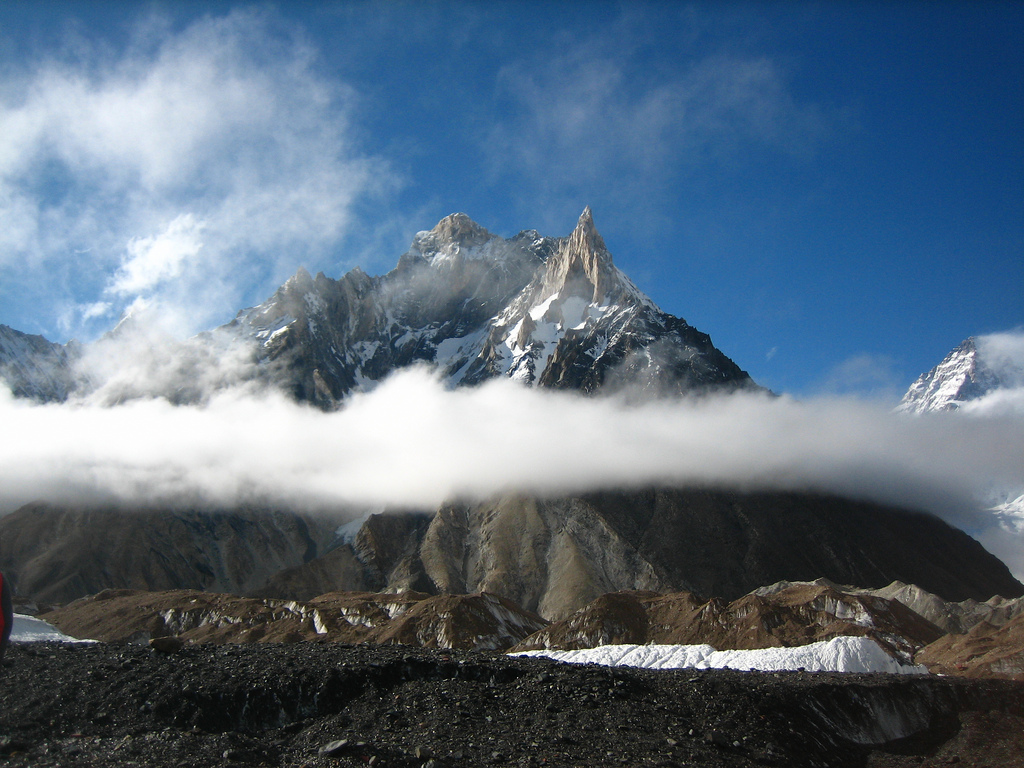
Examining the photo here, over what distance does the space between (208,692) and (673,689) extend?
65.8ft

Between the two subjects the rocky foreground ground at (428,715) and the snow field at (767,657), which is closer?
the rocky foreground ground at (428,715)

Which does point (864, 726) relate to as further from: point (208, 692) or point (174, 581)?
point (174, 581)

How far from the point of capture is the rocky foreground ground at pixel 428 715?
2378 centimetres

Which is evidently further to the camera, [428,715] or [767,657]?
[767,657]

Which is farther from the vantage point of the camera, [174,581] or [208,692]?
[174,581]

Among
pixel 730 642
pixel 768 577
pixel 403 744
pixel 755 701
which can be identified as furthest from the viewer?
pixel 768 577

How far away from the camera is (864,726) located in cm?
3500

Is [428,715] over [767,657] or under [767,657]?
under

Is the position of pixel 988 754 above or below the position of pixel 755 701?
below

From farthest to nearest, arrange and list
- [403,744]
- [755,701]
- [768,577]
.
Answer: [768,577], [755,701], [403,744]

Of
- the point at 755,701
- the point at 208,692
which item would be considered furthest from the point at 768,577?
the point at 208,692

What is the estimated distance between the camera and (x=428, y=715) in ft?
88.9

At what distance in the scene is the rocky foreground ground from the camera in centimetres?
2378

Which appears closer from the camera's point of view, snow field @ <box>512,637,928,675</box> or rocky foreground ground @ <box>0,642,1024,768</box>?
rocky foreground ground @ <box>0,642,1024,768</box>
